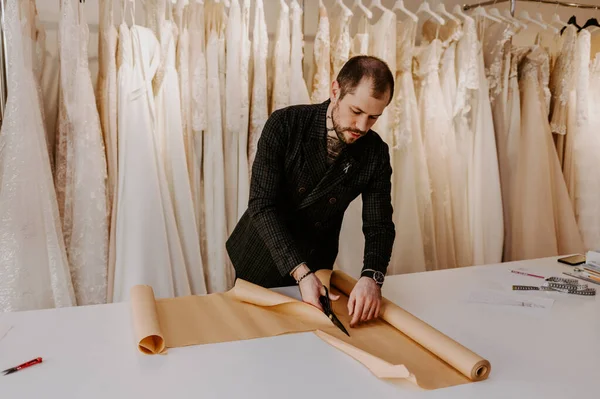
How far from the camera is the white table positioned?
104 centimetres

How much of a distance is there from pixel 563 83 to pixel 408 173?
43.7 inches

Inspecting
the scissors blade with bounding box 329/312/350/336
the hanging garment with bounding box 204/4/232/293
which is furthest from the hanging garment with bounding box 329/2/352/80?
the scissors blade with bounding box 329/312/350/336

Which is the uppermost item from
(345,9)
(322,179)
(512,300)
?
(345,9)

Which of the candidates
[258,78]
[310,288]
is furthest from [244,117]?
[310,288]

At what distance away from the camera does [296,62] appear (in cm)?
255

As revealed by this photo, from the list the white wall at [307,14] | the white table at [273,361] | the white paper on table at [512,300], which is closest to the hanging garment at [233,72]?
the white wall at [307,14]

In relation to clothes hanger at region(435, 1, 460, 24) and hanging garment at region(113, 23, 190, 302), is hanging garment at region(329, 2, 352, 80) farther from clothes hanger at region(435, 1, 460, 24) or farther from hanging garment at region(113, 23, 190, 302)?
hanging garment at region(113, 23, 190, 302)

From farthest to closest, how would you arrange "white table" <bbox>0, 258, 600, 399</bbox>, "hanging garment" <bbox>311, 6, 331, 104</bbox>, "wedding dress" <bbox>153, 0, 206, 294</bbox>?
1. "hanging garment" <bbox>311, 6, 331, 104</bbox>
2. "wedding dress" <bbox>153, 0, 206, 294</bbox>
3. "white table" <bbox>0, 258, 600, 399</bbox>

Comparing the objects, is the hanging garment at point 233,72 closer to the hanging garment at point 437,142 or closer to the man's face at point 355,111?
the man's face at point 355,111

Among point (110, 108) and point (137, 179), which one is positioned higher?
point (110, 108)

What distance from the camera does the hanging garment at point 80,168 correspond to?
2.22 meters

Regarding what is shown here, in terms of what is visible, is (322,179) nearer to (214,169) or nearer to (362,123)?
(362,123)

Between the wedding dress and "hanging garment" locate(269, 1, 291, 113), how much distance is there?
44cm

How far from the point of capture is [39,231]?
2123mm
